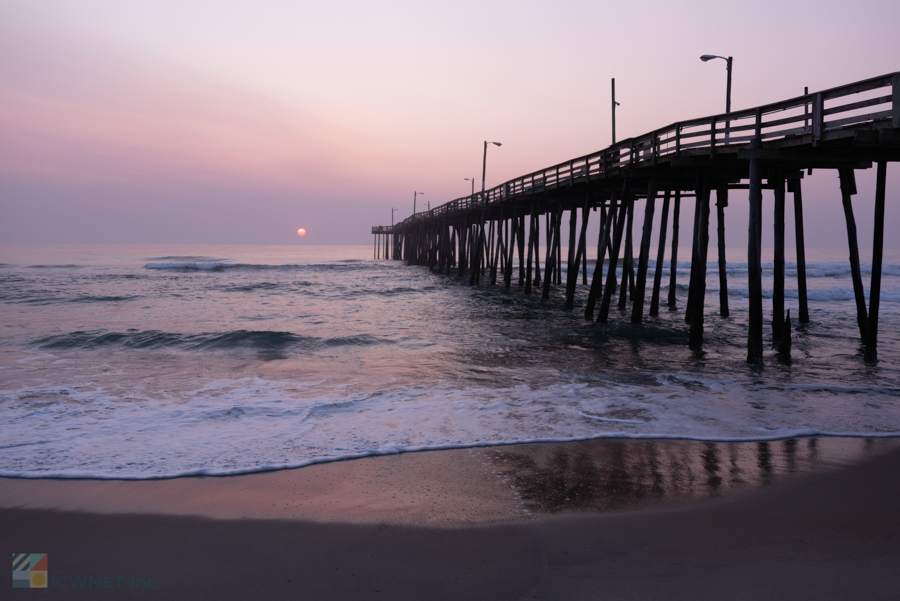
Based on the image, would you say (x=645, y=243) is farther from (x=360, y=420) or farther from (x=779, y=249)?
(x=360, y=420)

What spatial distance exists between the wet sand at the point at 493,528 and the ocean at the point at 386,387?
22.8 inches

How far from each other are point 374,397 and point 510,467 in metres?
3.31

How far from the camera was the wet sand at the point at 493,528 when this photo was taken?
2.99 metres

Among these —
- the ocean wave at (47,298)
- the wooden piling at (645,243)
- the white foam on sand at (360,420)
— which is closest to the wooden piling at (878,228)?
the white foam on sand at (360,420)

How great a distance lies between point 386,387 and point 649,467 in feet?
14.9

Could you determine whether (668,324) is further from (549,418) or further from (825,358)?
(549,418)

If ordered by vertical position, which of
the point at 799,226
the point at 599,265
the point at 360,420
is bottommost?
the point at 360,420

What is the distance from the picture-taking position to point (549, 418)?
6.52 m

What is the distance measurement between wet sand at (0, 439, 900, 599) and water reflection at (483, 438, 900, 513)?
0.03 metres

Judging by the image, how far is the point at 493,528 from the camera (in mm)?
3619

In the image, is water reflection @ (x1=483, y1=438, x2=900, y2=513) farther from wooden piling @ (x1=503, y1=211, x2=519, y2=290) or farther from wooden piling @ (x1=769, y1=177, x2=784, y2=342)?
wooden piling @ (x1=503, y1=211, x2=519, y2=290)

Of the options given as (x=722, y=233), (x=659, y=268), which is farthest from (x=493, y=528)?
(x=722, y=233)

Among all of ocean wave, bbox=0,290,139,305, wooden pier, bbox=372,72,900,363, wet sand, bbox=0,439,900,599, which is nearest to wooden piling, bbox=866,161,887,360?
wooden pier, bbox=372,72,900,363

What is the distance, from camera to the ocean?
5.68 meters
